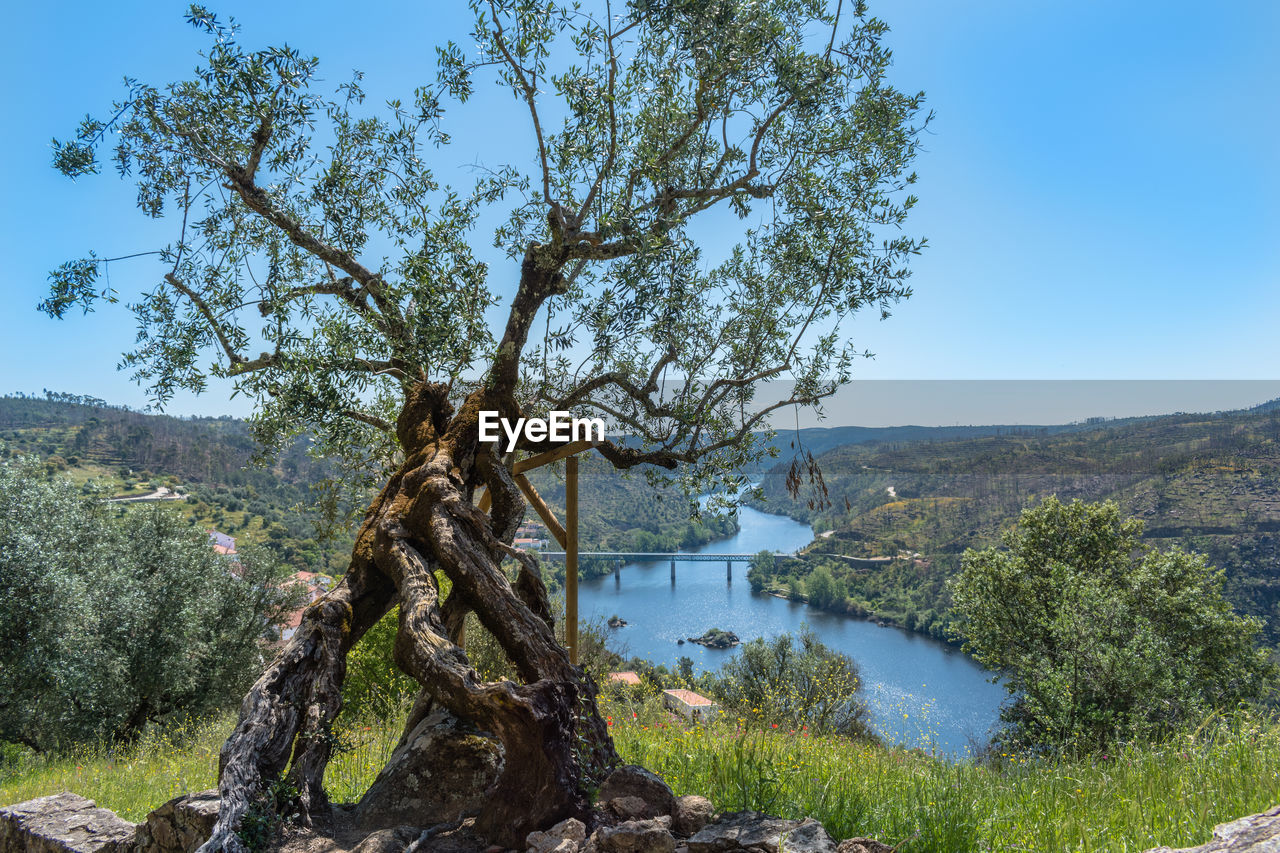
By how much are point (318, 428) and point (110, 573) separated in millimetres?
13177

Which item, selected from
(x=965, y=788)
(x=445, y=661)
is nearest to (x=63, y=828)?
(x=445, y=661)

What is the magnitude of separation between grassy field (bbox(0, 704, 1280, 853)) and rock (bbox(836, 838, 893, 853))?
155mm

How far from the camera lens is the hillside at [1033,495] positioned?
114 ft

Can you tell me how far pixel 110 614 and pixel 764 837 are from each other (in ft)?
55.1

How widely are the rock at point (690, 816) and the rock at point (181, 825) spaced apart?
112 inches

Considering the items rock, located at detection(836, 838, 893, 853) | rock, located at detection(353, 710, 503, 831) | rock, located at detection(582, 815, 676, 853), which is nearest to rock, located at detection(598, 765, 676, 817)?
rock, located at detection(582, 815, 676, 853)

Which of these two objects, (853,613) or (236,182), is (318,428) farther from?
(853,613)

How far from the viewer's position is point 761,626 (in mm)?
56531

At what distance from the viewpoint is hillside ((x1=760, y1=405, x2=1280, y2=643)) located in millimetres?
34719

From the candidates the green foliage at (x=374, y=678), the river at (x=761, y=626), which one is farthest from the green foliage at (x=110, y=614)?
the river at (x=761, y=626)

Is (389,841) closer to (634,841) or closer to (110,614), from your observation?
(634,841)

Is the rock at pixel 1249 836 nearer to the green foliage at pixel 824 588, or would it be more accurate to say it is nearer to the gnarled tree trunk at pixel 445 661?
the gnarled tree trunk at pixel 445 661

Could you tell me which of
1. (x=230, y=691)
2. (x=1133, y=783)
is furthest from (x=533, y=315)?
(x=230, y=691)

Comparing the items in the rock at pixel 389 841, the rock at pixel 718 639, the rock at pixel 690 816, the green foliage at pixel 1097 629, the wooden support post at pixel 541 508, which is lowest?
the rock at pixel 718 639
